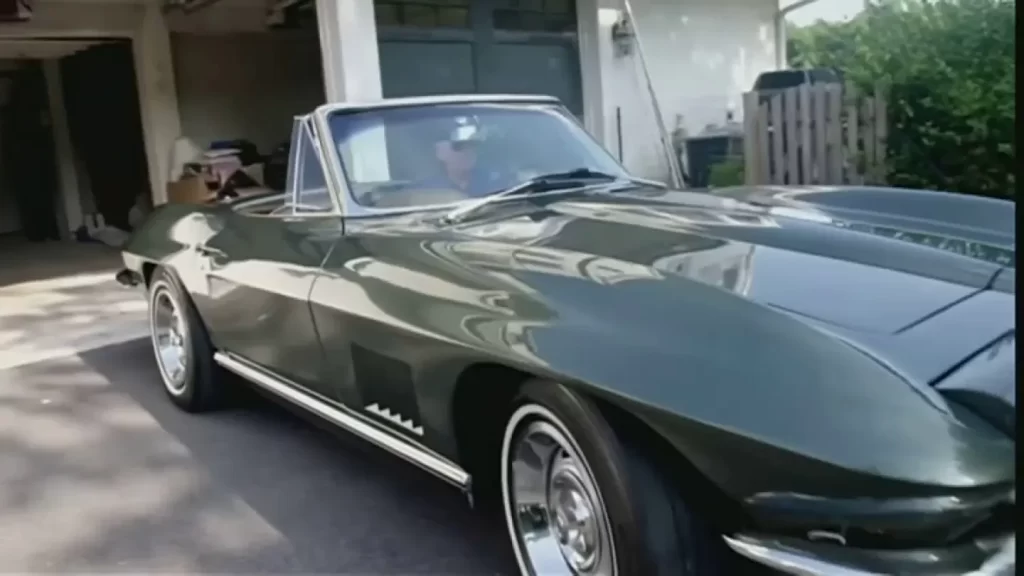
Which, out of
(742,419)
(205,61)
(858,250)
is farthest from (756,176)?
(205,61)

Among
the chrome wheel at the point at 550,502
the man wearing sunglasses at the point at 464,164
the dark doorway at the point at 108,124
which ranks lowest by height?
the chrome wheel at the point at 550,502

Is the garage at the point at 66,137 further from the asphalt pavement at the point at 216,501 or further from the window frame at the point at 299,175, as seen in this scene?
the window frame at the point at 299,175

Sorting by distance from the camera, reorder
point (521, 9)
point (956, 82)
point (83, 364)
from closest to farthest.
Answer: point (83, 364), point (956, 82), point (521, 9)

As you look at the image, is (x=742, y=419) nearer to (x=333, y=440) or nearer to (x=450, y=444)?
(x=450, y=444)

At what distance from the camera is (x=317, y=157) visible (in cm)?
383

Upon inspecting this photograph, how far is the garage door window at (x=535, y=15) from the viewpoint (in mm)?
10570

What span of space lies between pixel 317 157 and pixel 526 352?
5.95ft

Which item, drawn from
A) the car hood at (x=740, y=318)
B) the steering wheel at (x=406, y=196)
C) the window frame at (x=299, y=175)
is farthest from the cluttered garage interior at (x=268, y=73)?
the car hood at (x=740, y=318)

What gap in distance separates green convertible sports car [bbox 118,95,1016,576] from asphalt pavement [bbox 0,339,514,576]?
1.05ft

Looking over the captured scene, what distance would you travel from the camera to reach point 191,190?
10.9 m

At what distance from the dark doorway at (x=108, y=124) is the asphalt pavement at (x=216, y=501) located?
30.0 feet

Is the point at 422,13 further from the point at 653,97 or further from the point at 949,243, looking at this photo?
the point at 949,243

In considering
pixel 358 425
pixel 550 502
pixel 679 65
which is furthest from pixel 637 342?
pixel 679 65

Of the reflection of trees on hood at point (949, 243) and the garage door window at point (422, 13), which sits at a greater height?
the garage door window at point (422, 13)
